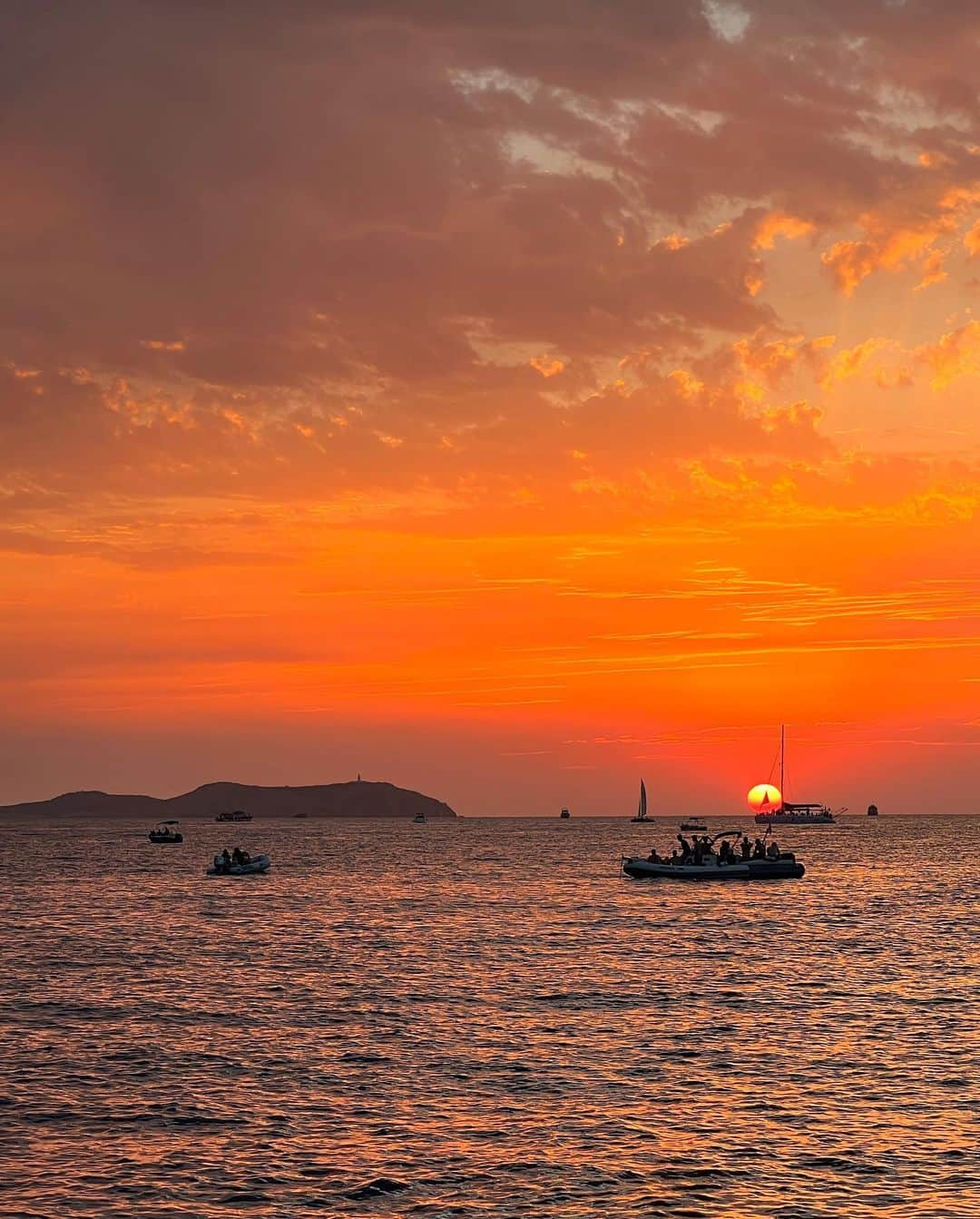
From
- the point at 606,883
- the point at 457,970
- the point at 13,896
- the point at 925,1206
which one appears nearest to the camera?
the point at 925,1206

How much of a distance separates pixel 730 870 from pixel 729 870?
0.09 metres

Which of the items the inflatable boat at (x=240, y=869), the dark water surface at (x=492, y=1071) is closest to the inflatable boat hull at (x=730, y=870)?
the dark water surface at (x=492, y=1071)

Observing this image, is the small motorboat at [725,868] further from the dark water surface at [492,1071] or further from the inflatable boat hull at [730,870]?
the dark water surface at [492,1071]

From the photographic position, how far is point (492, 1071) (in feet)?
143

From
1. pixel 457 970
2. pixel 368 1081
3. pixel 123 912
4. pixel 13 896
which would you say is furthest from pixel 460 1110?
pixel 13 896

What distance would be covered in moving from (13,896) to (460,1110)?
342 feet

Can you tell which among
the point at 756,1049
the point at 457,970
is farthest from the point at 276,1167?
the point at 457,970

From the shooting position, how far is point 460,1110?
3841cm

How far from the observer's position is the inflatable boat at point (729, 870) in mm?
138375

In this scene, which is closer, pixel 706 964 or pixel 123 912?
pixel 706 964

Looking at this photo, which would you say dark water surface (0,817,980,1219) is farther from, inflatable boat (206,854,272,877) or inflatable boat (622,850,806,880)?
inflatable boat (206,854,272,877)

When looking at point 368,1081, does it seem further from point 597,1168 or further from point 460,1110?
point 597,1168

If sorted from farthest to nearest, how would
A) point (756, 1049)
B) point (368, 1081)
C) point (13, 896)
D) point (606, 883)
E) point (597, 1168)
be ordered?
1. point (606, 883)
2. point (13, 896)
3. point (756, 1049)
4. point (368, 1081)
5. point (597, 1168)

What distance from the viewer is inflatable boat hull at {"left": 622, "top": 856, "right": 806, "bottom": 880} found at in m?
138
